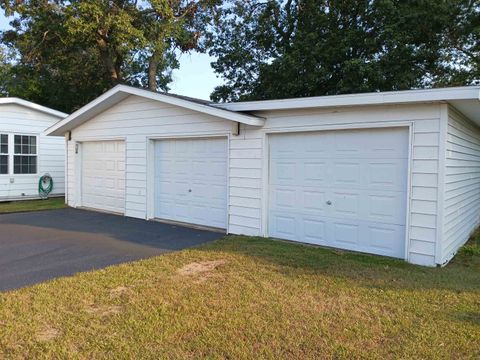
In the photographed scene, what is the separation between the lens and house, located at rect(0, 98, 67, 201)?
44.0ft

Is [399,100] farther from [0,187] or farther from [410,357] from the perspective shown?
[0,187]

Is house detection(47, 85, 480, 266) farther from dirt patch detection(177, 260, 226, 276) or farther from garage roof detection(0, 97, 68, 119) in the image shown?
garage roof detection(0, 97, 68, 119)

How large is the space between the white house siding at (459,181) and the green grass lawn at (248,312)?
2.75 feet

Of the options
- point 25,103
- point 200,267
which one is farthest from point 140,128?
point 25,103

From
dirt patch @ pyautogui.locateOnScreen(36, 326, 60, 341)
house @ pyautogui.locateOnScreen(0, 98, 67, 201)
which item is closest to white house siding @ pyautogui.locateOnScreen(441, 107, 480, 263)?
dirt patch @ pyautogui.locateOnScreen(36, 326, 60, 341)

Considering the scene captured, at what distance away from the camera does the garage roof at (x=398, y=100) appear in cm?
568

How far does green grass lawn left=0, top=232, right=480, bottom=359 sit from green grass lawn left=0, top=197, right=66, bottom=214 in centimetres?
738

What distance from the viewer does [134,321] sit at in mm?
3936

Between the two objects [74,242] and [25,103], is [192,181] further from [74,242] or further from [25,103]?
[25,103]

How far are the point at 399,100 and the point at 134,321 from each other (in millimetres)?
4786

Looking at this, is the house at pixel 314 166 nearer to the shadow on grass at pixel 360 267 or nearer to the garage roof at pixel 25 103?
the shadow on grass at pixel 360 267

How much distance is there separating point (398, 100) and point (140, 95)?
6.00 meters

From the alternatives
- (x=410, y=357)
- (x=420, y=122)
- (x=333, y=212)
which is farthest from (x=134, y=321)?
(x=420, y=122)

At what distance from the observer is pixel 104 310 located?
422 centimetres
